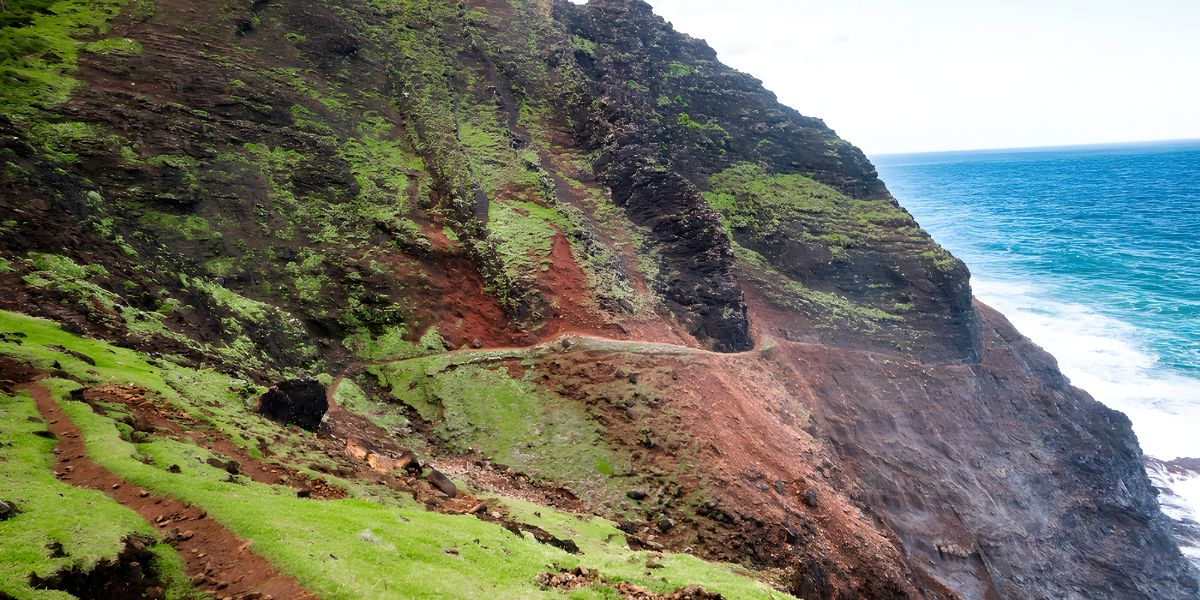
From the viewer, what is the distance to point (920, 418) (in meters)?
28.2

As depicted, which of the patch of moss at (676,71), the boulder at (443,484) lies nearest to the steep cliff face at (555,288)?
the boulder at (443,484)

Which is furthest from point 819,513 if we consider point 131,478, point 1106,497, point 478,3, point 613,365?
point 478,3

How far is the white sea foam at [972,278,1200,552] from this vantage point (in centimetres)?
3641

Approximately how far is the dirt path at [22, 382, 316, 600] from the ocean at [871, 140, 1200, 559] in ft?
123

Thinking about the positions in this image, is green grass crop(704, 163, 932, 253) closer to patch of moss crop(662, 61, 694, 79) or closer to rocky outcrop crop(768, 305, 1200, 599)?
patch of moss crop(662, 61, 694, 79)

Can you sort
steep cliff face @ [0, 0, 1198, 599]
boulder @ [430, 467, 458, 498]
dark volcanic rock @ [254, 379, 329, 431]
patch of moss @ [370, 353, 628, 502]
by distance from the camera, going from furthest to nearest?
patch of moss @ [370, 353, 628, 502]
steep cliff face @ [0, 0, 1198, 599]
dark volcanic rock @ [254, 379, 329, 431]
boulder @ [430, 467, 458, 498]

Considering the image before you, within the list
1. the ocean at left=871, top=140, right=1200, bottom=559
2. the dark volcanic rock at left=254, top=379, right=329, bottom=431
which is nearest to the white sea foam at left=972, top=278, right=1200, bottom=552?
the ocean at left=871, top=140, right=1200, bottom=559

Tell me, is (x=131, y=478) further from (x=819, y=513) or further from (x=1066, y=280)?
(x=1066, y=280)

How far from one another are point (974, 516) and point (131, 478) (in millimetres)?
26476

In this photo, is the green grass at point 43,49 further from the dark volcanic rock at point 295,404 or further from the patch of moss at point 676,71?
the patch of moss at point 676,71

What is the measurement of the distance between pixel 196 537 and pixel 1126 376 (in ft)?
171

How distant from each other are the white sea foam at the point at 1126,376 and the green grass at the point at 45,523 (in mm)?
38957

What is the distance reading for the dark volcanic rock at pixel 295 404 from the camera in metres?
14.9

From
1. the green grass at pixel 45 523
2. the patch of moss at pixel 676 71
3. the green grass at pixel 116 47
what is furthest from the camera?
the patch of moss at pixel 676 71
